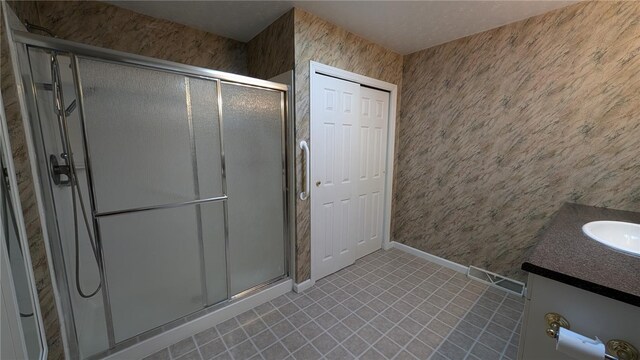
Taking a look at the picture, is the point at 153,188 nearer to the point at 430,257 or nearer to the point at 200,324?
the point at 200,324

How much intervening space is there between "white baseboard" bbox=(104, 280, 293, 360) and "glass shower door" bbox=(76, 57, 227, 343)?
8 centimetres

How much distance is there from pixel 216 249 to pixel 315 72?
5.33 feet

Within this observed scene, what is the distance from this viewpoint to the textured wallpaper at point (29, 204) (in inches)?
38.5

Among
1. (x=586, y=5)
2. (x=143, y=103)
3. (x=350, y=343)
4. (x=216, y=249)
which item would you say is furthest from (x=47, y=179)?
(x=586, y=5)

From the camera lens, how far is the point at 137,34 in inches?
73.0

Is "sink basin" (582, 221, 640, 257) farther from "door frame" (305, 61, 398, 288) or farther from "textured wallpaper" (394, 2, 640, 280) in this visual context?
"door frame" (305, 61, 398, 288)

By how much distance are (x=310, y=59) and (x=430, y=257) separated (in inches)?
96.5

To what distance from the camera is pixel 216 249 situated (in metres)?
1.69

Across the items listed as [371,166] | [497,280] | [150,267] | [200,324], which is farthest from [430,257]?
[150,267]

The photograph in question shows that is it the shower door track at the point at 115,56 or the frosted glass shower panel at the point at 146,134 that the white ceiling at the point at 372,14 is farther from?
the frosted glass shower panel at the point at 146,134

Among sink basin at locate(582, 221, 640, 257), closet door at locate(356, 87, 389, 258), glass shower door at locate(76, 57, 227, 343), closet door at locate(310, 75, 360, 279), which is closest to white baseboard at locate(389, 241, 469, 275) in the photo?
closet door at locate(356, 87, 389, 258)

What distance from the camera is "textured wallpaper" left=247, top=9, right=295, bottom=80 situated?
185cm

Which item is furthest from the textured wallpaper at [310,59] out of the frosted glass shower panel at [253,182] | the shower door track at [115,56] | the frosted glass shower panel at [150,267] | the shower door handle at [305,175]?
the frosted glass shower panel at [150,267]

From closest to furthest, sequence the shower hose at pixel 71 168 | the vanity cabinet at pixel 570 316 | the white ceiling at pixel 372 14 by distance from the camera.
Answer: the vanity cabinet at pixel 570 316 < the shower hose at pixel 71 168 < the white ceiling at pixel 372 14
